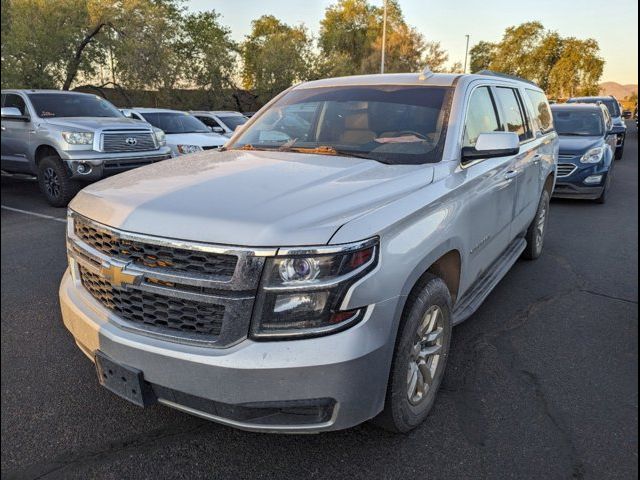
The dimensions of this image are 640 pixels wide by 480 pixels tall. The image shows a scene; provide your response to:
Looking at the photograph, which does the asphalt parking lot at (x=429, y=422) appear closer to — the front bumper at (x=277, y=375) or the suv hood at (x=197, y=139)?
the front bumper at (x=277, y=375)

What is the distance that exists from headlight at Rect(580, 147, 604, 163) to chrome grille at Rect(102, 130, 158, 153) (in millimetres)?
7505

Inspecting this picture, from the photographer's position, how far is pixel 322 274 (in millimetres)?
A: 1917

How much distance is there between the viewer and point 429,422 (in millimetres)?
2613

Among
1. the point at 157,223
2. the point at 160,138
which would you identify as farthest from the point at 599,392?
the point at 160,138

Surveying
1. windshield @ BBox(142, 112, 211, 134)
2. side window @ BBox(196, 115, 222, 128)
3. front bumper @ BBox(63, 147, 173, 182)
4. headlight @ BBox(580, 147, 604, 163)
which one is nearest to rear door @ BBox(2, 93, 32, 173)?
front bumper @ BBox(63, 147, 173, 182)

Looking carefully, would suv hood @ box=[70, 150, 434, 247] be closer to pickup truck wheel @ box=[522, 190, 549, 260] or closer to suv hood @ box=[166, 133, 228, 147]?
pickup truck wheel @ box=[522, 190, 549, 260]

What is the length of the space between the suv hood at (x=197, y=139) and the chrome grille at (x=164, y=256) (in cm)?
788

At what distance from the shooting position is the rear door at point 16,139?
8.51 meters

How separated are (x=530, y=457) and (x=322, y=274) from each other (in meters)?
1.40

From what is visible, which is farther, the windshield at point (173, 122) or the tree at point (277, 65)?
the tree at point (277, 65)

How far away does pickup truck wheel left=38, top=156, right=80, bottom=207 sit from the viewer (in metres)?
7.87

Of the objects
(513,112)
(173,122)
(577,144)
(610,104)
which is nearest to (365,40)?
(610,104)

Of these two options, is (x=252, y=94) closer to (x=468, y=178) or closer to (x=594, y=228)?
(x=594, y=228)

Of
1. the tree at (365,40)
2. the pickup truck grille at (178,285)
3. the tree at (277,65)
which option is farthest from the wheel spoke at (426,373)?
the tree at (365,40)
